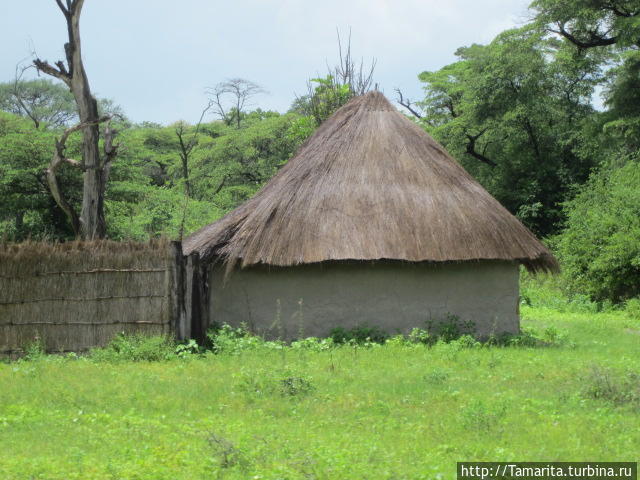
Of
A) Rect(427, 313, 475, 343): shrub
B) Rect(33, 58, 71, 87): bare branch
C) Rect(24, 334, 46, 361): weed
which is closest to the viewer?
Rect(24, 334, 46, 361): weed

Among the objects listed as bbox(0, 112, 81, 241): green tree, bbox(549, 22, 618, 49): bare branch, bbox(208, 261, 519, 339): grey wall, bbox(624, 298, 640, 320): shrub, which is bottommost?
bbox(624, 298, 640, 320): shrub

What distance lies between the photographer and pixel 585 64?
2694cm

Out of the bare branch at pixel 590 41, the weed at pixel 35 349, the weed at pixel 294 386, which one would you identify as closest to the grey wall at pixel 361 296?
the weed at pixel 35 349

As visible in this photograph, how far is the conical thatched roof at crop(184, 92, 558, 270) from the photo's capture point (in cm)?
1119

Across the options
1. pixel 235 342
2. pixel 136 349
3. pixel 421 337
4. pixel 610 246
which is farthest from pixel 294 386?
pixel 610 246

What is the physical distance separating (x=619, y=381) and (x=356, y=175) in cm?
539

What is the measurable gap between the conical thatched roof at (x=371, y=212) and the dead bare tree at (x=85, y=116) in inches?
122

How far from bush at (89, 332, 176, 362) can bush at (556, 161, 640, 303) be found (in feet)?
37.3

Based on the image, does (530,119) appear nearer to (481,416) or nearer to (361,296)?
(361,296)

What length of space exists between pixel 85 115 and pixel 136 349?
6.43 meters

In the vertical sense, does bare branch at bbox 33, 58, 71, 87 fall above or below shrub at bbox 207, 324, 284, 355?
above

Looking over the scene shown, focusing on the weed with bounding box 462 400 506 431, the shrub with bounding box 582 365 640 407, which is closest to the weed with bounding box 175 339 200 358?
the weed with bounding box 462 400 506 431

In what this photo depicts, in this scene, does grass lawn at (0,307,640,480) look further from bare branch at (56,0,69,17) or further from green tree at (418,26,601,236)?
green tree at (418,26,601,236)

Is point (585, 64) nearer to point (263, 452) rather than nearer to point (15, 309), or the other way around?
point (15, 309)
